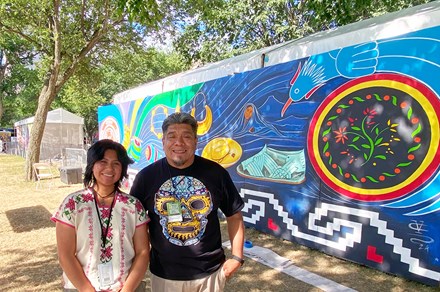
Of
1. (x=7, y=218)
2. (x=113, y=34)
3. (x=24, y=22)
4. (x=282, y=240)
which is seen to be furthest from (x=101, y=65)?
(x=282, y=240)

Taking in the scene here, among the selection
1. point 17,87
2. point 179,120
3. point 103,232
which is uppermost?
point 17,87

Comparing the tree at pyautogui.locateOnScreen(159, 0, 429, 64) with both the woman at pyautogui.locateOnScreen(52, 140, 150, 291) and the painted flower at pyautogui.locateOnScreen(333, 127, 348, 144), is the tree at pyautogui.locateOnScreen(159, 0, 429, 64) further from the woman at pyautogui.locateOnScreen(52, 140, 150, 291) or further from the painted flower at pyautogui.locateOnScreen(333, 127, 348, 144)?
the woman at pyautogui.locateOnScreen(52, 140, 150, 291)

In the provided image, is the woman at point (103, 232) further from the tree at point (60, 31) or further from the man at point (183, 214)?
the tree at point (60, 31)

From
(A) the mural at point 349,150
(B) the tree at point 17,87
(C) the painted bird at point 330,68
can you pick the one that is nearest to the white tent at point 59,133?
(B) the tree at point 17,87

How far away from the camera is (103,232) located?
1.84 metres

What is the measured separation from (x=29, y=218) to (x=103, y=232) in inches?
239

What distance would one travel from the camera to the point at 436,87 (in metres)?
3.54

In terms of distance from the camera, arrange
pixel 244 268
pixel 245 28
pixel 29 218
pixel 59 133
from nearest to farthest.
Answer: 1. pixel 244 268
2. pixel 29 218
3. pixel 245 28
4. pixel 59 133

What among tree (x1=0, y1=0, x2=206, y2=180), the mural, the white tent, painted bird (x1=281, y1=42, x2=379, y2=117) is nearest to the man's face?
the mural

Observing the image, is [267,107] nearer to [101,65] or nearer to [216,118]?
[216,118]

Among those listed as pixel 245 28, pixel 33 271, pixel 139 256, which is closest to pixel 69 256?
pixel 139 256

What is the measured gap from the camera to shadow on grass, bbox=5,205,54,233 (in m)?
6.24

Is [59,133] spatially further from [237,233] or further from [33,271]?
[237,233]

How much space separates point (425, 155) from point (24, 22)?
1169cm
